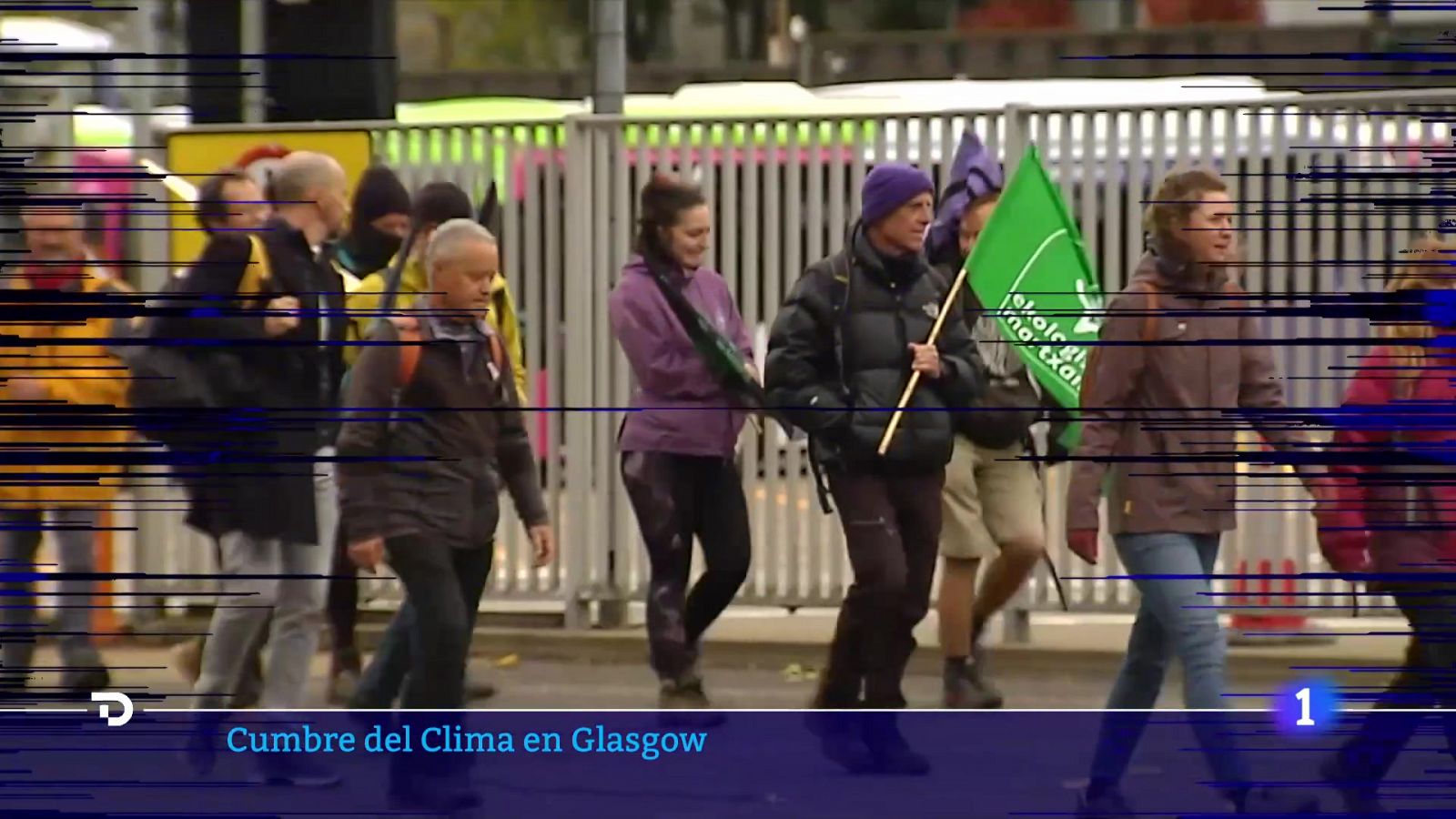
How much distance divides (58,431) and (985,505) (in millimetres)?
1669

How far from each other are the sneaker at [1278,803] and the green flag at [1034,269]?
858mm

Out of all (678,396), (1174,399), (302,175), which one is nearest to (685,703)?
(678,396)

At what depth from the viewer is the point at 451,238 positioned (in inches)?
203

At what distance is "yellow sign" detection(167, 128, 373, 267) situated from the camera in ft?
15.9

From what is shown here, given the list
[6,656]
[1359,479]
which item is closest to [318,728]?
[6,656]

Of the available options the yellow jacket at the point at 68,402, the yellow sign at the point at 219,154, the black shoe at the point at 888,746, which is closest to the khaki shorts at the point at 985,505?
the black shoe at the point at 888,746

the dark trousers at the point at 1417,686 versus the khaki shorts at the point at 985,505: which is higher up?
the khaki shorts at the point at 985,505

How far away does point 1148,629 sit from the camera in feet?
16.6

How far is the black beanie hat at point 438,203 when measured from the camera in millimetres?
5176

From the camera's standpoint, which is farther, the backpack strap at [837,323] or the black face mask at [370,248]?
the backpack strap at [837,323]

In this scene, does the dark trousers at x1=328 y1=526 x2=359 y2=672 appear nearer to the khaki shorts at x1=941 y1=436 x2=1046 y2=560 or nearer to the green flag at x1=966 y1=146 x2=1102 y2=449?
the khaki shorts at x1=941 y1=436 x2=1046 y2=560

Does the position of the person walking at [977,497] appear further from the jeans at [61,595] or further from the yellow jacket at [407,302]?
the jeans at [61,595]

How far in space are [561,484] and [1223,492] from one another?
1286mm

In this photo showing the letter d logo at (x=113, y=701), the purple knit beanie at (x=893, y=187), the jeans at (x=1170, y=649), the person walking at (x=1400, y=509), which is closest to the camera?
the person walking at (x=1400, y=509)
